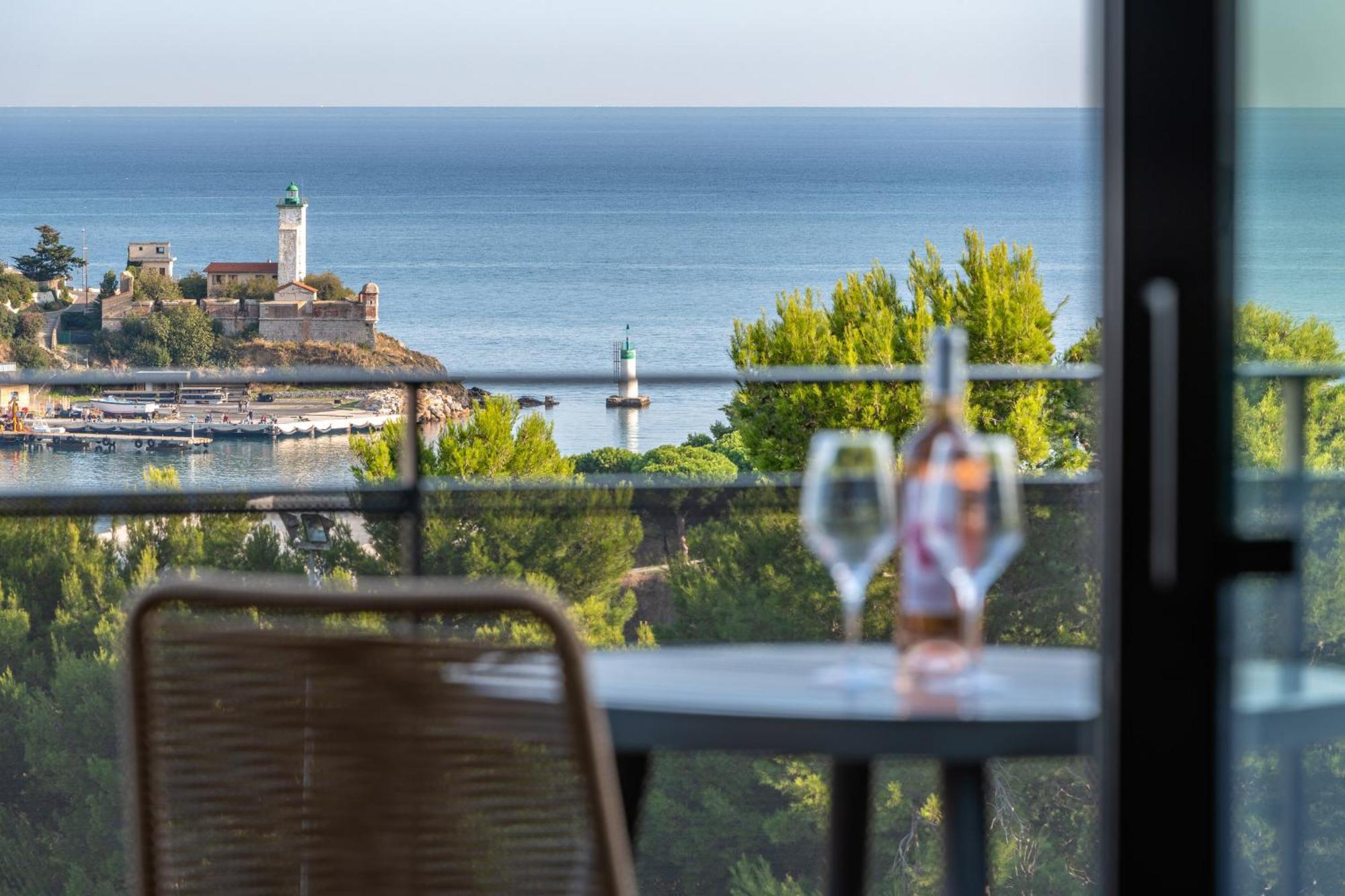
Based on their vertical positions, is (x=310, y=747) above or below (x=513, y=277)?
below

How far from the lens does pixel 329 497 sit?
3219 mm

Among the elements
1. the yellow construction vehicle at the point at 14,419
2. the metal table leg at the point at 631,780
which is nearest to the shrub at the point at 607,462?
the yellow construction vehicle at the point at 14,419

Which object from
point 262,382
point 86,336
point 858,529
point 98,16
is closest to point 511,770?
point 858,529

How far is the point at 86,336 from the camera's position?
4325 cm

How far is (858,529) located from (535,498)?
8.21ft

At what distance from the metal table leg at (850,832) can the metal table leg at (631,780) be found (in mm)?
260

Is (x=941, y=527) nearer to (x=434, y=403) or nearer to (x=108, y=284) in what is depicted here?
(x=434, y=403)

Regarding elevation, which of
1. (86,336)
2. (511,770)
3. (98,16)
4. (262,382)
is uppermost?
(98,16)

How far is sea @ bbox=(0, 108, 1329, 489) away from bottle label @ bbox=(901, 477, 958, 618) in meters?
24.7

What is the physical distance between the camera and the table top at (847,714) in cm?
120

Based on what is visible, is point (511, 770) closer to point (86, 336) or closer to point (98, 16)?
point (86, 336)

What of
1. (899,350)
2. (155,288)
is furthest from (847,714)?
(155,288)

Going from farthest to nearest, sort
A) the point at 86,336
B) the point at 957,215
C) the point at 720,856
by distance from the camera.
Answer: the point at 957,215 → the point at 86,336 → the point at 720,856

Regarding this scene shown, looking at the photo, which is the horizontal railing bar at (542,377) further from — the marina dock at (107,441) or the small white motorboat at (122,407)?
the small white motorboat at (122,407)
